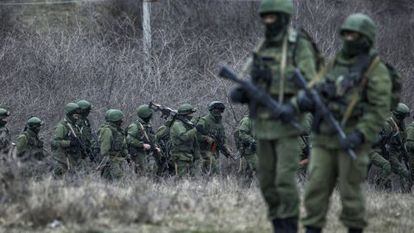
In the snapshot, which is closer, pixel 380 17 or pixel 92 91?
pixel 92 91

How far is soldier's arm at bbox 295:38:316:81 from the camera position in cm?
629

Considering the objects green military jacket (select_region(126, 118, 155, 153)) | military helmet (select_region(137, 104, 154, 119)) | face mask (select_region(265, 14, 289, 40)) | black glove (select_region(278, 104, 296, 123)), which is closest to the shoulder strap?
black glove (select_region(278, 104, 296, 123))

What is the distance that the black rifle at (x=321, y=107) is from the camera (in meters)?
6.18

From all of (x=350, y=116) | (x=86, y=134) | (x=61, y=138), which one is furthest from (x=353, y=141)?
(x=86, y=134)

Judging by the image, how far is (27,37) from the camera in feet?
77.0

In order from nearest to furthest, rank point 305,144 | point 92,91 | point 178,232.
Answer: point 178,232 < point 305,144 < point 92,91

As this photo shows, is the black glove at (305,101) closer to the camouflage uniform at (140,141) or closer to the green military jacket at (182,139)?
the camouflage uniform at (140,141)

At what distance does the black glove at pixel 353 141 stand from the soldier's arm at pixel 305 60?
532 mm

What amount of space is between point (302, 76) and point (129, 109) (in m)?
13.5

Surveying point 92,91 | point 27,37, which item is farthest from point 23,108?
point 27,37

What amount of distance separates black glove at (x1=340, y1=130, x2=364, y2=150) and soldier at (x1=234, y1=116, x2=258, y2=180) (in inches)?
328

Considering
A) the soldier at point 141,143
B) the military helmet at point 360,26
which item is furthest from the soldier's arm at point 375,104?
the soldier at point 141,143

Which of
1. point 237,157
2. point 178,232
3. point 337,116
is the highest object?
point 337,116

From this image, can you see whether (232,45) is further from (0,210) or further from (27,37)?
(0,210)
